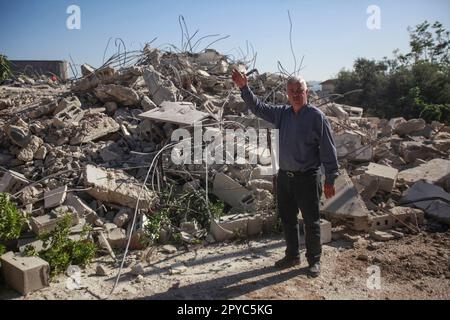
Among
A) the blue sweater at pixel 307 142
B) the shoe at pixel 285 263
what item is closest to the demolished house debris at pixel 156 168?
the shoe at pixel 285 263

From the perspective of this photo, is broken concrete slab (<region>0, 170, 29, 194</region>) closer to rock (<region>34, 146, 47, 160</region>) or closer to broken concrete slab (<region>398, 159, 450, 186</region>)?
rock (<region>34, 146, 47, 160</region>)

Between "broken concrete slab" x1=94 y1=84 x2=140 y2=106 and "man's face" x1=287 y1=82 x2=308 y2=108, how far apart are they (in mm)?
4721

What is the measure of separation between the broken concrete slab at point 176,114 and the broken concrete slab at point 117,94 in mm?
1281

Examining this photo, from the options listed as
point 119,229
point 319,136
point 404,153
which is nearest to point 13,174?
point 119,229

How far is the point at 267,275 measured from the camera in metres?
4.19

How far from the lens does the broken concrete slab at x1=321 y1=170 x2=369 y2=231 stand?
206 inches

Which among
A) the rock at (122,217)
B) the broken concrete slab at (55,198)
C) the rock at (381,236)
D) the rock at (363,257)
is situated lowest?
the rock at (363,257)

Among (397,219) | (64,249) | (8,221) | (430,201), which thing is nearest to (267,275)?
(64,249)

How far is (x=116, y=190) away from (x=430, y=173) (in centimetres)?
549

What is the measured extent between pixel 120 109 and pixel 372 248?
5.64 m

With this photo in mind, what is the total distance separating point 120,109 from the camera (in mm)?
8023

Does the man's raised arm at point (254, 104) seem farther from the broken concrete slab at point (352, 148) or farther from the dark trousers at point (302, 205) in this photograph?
the broken concrete slab at point (352, 148)

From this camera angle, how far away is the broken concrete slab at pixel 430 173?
6605 millimetres

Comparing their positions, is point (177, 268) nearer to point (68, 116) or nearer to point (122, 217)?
point (122, 217)
